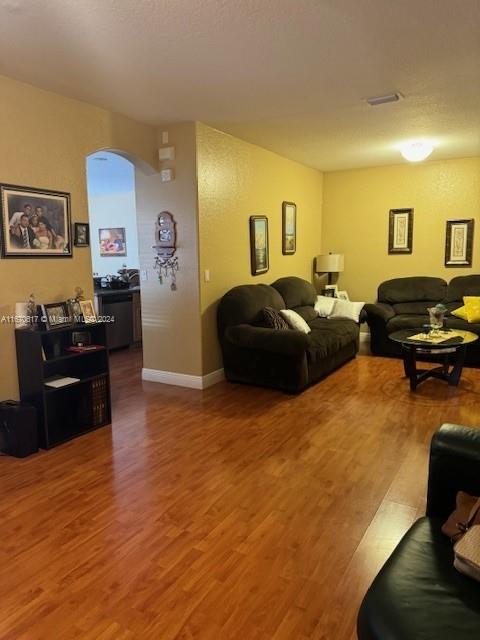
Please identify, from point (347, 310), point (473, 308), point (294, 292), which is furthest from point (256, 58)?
point (473, 308)

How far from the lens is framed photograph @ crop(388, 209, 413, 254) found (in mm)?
6656

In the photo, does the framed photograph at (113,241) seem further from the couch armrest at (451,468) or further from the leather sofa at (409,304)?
the couch armrest at (451,468)

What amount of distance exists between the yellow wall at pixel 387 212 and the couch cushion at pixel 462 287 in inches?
10.4

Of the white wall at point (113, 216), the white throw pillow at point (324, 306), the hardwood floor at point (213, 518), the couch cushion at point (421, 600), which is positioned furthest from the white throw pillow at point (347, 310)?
the couch cushion at point (421, 600)

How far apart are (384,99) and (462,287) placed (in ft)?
10.9

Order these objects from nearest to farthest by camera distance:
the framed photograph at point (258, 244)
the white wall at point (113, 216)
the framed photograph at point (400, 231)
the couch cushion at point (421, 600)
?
the couch cushion at point (421, 600), the framed photograph at point (258, 244), the framed photograph at point (400, 231), the white wall at point (113, 216)

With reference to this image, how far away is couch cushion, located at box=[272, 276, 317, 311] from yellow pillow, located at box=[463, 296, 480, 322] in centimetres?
191

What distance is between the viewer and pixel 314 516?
2463mm

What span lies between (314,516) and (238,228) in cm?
344

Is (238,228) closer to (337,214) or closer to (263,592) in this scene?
(337,214)

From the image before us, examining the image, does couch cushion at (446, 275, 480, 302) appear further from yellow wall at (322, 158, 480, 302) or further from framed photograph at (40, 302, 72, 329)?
framed photograph at (40, 302, 72, 329)

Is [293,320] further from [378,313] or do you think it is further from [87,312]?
[87,312]

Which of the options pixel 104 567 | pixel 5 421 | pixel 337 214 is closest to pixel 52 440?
pixel 5 421

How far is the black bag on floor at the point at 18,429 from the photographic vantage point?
316cm
